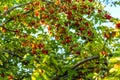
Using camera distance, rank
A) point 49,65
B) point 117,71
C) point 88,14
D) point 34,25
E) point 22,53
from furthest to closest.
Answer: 1. point 34,25
2. point 88,14
3. point 22,53
4. point 49,65
5. point 117,71

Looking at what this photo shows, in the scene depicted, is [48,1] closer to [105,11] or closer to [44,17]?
[44,17]

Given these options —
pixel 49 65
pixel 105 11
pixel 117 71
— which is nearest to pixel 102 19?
pixel 105 11

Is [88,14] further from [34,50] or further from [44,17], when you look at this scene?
[34,50]

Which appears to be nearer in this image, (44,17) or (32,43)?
(32,43)

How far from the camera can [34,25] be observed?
14.1 m

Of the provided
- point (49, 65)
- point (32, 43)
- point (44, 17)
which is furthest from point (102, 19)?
point (49, 65)

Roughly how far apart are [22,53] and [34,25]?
213 cm

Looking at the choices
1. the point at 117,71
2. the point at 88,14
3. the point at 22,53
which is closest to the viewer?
the point at 117,71

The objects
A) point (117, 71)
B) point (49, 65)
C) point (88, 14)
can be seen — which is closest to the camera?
point (117, 71)

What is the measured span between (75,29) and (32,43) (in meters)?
2.16

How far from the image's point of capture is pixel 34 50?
1155 cm

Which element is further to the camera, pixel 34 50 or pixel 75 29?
pixel 75 29

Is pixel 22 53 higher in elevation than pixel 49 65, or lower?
lower

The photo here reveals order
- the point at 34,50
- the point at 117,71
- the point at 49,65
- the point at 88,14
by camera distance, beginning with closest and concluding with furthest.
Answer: the point at 117,71, the point at 49,65, the point at 34,50, the point at 88,14
